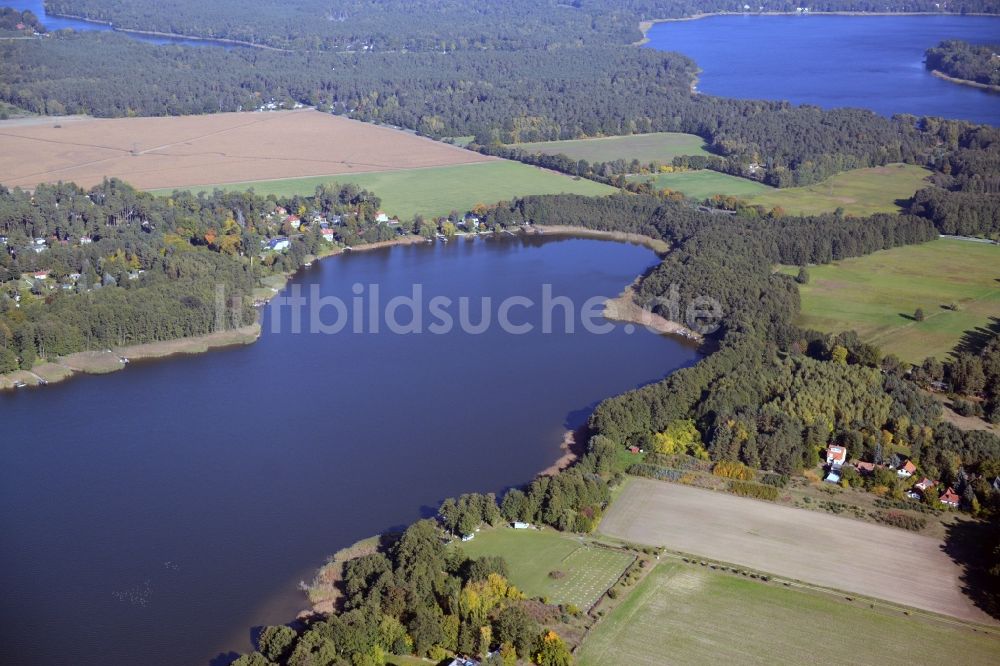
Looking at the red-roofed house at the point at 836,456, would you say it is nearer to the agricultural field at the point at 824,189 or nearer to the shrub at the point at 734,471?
the shrub at the point at 734,471

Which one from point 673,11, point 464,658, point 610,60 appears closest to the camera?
point 464,658

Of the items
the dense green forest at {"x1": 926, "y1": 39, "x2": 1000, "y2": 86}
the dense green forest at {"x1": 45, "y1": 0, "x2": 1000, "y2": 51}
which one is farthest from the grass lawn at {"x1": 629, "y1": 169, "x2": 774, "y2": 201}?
the dense green forest at {"x1": 45, "y1": 0, "x2": 1000, "y2": 51}

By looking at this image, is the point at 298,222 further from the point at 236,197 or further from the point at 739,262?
the point at 739,262

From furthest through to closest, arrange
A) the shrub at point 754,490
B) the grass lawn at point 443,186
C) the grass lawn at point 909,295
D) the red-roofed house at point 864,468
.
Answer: the grass lawn at point 443,186
the grass lawn at point 909,295
the red-roofed house at point 864,468
the shrub at point 754,490

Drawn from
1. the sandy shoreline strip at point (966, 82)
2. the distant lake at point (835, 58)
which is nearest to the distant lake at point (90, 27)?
the distant lake at point (835, 58)

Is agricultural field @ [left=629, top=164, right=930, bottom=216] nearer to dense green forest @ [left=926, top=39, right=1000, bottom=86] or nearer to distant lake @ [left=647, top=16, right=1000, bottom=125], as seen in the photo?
distant lake @ [left=647, top=16, right=1000, bottom=125]

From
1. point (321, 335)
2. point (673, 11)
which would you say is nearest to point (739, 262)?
point (321, 335)
